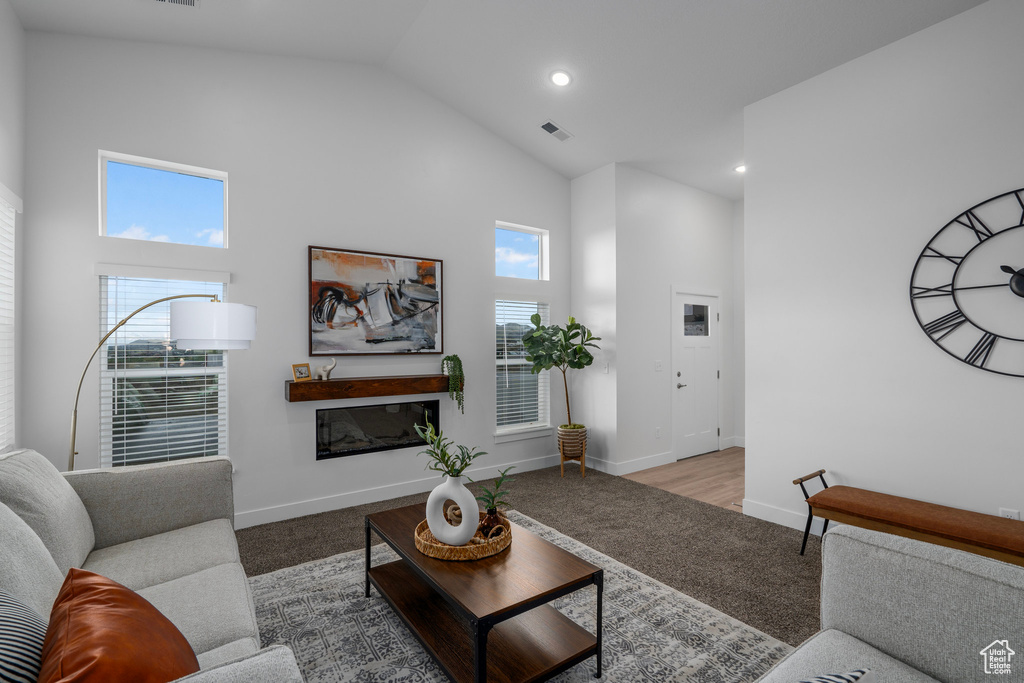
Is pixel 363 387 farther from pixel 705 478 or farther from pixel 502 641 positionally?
pixel 705 478

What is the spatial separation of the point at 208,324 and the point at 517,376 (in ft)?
10.3

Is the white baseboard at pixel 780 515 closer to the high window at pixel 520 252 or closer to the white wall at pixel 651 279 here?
the white wall at pixel 651 279

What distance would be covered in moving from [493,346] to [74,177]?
3.32 m

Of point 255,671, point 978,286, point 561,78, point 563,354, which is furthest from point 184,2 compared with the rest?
point 978,286

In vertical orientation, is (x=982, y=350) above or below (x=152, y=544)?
above

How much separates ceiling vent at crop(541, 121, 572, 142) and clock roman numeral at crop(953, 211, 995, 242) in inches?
118

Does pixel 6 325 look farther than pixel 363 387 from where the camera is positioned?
No

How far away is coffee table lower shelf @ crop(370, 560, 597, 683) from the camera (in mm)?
1812

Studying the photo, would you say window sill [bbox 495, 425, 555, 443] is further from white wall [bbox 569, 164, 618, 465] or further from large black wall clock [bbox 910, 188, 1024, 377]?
large black wall clock [bbox 910, 188, 1024, 377]

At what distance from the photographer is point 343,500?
4043 mm

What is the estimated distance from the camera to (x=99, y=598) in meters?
1.08

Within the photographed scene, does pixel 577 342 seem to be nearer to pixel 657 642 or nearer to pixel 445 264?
pixel 445 264

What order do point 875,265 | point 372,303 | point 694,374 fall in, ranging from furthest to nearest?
point 694,374
point 372,303
point 875,265

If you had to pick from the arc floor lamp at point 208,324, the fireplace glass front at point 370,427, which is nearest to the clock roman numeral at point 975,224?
the fireplace glass front at point 370,427
